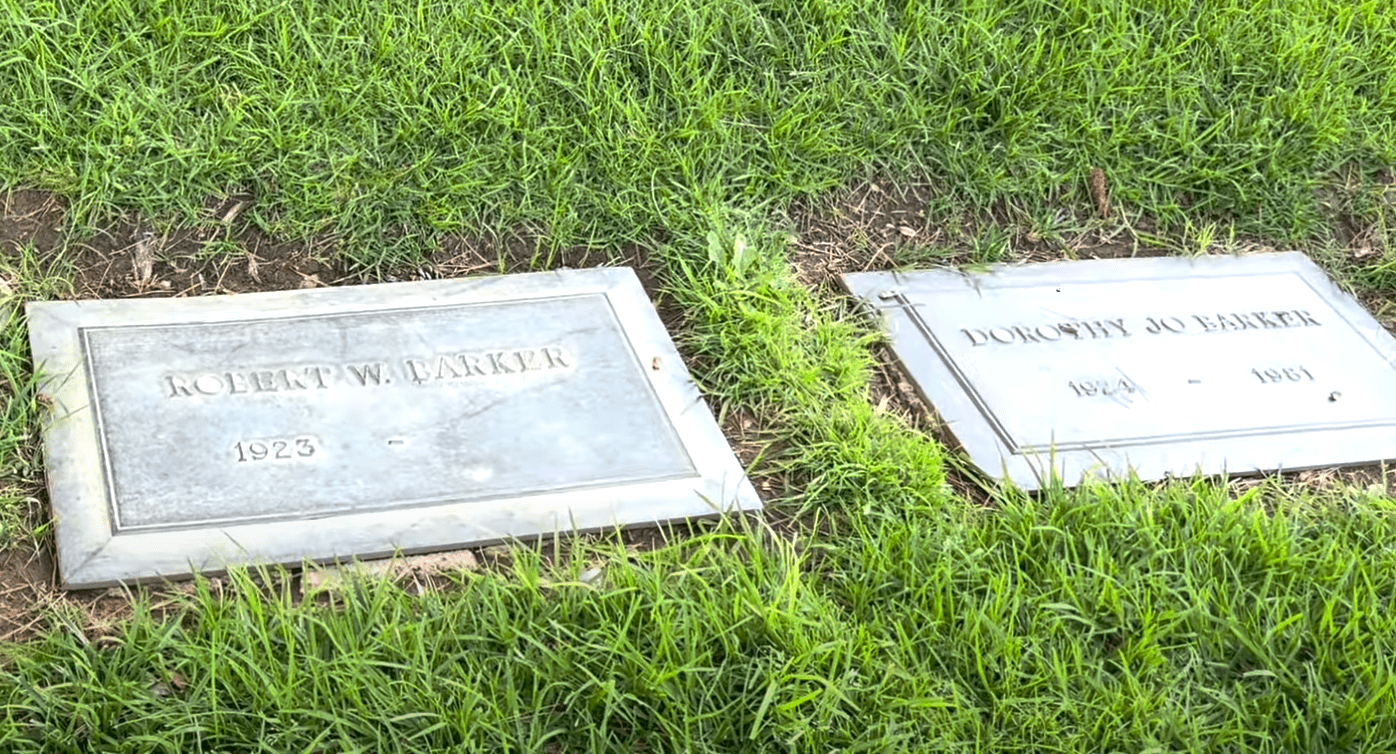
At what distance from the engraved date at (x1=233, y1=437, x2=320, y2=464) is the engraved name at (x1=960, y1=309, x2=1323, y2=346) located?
1.35 metres

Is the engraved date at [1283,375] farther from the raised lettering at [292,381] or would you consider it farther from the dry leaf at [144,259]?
the dry leaf at [144,259]

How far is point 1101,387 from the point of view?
2.68 m

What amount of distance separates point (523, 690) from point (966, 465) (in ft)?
3.26

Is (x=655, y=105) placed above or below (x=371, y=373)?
above

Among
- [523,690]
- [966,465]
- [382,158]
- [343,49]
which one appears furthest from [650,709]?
[343,49]

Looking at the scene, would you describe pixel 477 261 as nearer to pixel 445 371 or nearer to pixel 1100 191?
pixel 445 371

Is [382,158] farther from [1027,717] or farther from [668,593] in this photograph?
[1027,717]

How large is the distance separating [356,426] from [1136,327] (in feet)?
5.48

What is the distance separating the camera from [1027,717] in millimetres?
1971

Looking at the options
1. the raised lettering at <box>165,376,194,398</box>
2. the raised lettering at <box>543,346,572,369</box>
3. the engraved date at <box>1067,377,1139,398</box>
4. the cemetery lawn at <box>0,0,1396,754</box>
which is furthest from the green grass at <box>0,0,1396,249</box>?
the engraved date at <box>1067,377,1139,398</box>

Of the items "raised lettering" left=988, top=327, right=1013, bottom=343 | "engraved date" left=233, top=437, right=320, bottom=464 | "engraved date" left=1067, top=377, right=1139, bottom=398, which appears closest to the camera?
"engraved date" left=233, top=437, right=320, bottom=464

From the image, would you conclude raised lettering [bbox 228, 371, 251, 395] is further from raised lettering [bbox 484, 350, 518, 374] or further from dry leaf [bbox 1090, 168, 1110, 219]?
dry leaf [bbox 1090, 168, 1110, 219]

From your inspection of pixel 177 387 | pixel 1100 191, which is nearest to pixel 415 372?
pixel 177 387

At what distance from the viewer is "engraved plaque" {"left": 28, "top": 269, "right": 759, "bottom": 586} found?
2105 millimetres
